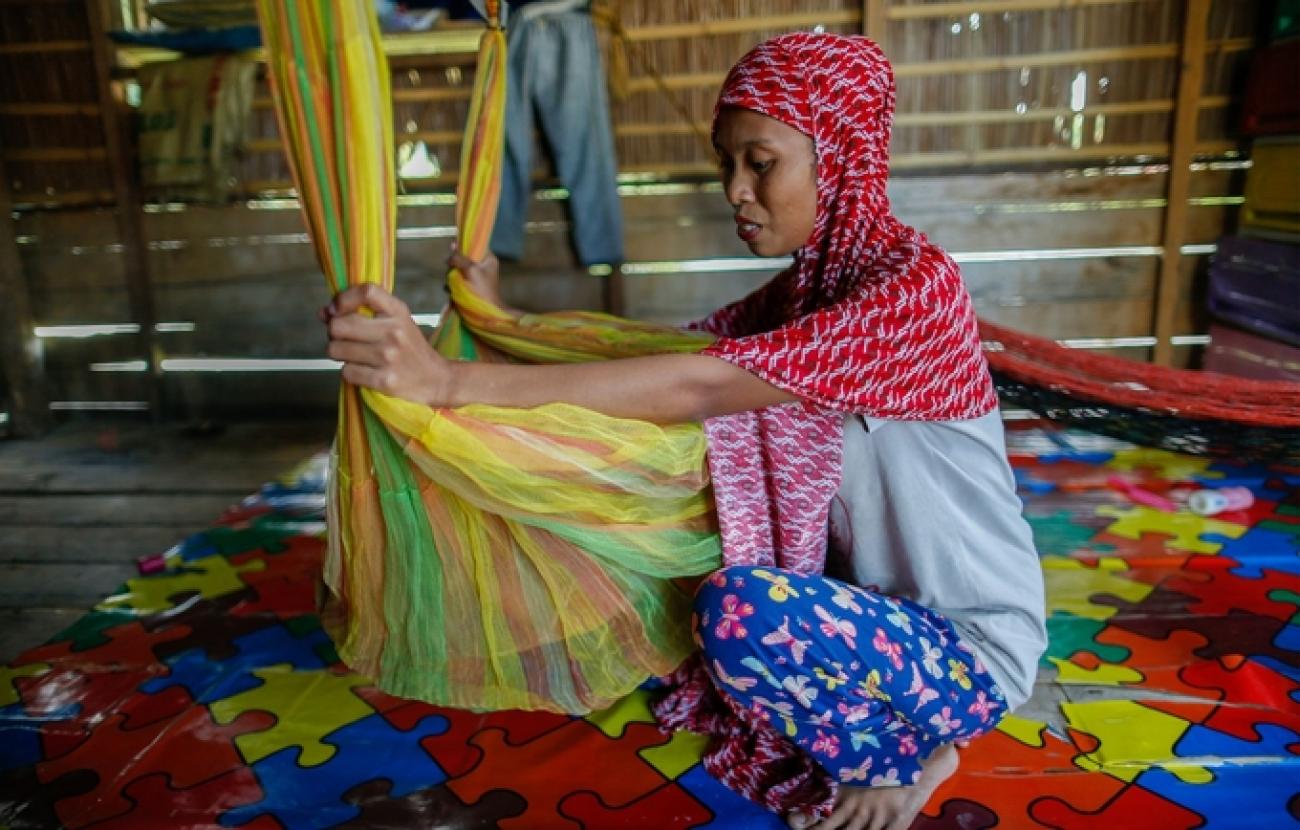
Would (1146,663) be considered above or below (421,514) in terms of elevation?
below

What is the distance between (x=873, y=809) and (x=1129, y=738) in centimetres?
47

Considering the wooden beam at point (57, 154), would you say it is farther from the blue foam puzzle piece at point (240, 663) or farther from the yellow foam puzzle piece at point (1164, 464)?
the yellow foam puzzle piece at point (1164, 464)

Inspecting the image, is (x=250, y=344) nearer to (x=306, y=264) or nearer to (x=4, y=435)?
(x=306, y=264)

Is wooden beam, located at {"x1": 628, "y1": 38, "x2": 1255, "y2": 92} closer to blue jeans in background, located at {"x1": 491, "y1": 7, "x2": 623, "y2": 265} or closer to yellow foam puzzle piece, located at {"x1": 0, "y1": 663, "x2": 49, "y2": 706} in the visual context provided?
blue jeans in background, located at {"x1": 491, "y1": 7, "x2": 623, "y2": 265}

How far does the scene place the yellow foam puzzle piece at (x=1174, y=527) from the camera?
2.12 meters

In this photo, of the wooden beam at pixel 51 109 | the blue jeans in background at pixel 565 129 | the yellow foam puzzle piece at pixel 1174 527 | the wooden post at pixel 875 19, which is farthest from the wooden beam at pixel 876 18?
the wooden beam at pixel 51 109

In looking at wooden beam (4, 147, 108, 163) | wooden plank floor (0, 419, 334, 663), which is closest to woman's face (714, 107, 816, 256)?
wooden plank floor (0, 419, 334, 663)

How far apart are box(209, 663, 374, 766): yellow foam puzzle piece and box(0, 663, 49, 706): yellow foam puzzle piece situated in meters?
0.36

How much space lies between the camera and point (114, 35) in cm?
343

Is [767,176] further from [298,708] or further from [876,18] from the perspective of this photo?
[876,18]

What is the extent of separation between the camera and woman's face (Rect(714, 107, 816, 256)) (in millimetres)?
1164

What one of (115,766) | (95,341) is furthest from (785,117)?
(95,341)

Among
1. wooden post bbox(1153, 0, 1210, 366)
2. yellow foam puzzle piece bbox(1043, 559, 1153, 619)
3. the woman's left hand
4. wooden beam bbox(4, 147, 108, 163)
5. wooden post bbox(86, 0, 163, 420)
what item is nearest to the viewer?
the woman's left hand

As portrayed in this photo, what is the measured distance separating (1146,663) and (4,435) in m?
3.99
